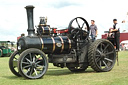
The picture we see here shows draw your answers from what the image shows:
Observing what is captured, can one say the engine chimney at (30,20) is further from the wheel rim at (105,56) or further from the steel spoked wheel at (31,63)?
the wheel rim at (105,56)

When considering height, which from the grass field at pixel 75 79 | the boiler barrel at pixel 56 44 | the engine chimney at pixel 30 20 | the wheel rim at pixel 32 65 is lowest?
the grass field at pixel 75 79

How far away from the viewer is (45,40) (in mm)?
8766

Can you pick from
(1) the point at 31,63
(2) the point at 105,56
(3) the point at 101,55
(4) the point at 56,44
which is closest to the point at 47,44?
(4) the point at 56,44

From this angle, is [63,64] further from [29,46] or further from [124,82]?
[124,82]

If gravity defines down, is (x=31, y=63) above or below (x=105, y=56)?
below

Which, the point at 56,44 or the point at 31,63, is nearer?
the point at 31,63

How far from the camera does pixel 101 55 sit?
9766mm

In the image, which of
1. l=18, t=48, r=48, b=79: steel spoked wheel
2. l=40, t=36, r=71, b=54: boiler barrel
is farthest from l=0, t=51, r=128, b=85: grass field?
l=40, t=36, r=71, b=54: boiler barrel

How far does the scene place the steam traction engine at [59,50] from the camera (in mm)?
8250

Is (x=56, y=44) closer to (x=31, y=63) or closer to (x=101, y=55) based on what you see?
(x=31, y=63)

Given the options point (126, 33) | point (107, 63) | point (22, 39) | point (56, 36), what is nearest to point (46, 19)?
point (56, 36)

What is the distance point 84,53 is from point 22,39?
2490 millimetres

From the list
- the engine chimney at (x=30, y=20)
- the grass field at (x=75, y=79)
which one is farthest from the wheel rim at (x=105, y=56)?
the engine chimney at (x=30, y=20)

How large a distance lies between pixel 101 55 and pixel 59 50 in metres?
1.73
